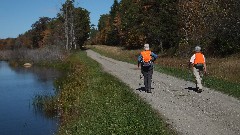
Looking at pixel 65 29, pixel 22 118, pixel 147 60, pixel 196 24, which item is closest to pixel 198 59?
pixel 147 60

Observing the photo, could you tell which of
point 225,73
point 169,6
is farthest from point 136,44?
point 225,73

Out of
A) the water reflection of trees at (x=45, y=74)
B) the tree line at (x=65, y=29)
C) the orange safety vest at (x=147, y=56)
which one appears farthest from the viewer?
the tree line at (x=65, y=29)

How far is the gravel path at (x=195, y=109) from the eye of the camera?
10.2 m

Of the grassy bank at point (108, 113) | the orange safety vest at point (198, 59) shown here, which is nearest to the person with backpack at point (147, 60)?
the grassy bank at point (108, 113)

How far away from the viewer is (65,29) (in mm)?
75875

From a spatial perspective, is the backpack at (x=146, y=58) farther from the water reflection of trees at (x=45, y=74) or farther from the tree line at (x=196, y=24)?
the water reflection of trees at (x=45, y=74)

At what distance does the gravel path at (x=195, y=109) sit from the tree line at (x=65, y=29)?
58.6 meters

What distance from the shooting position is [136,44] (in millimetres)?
81250

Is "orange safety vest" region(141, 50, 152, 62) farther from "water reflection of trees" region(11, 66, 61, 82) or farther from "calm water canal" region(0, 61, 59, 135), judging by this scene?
"water reflection of trees" region(11, 66, 61, 82)

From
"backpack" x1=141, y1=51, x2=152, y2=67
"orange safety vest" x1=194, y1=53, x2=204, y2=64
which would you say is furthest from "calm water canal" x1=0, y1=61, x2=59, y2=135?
"orange safety vest" x1=194, y1=53, x2=204, y2=64

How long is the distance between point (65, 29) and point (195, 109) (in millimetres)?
64986

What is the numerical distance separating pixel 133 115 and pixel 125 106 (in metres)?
1.74

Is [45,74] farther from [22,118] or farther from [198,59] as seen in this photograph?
[198,59]

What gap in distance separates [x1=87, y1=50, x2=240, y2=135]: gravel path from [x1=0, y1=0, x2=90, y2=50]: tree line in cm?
5862
